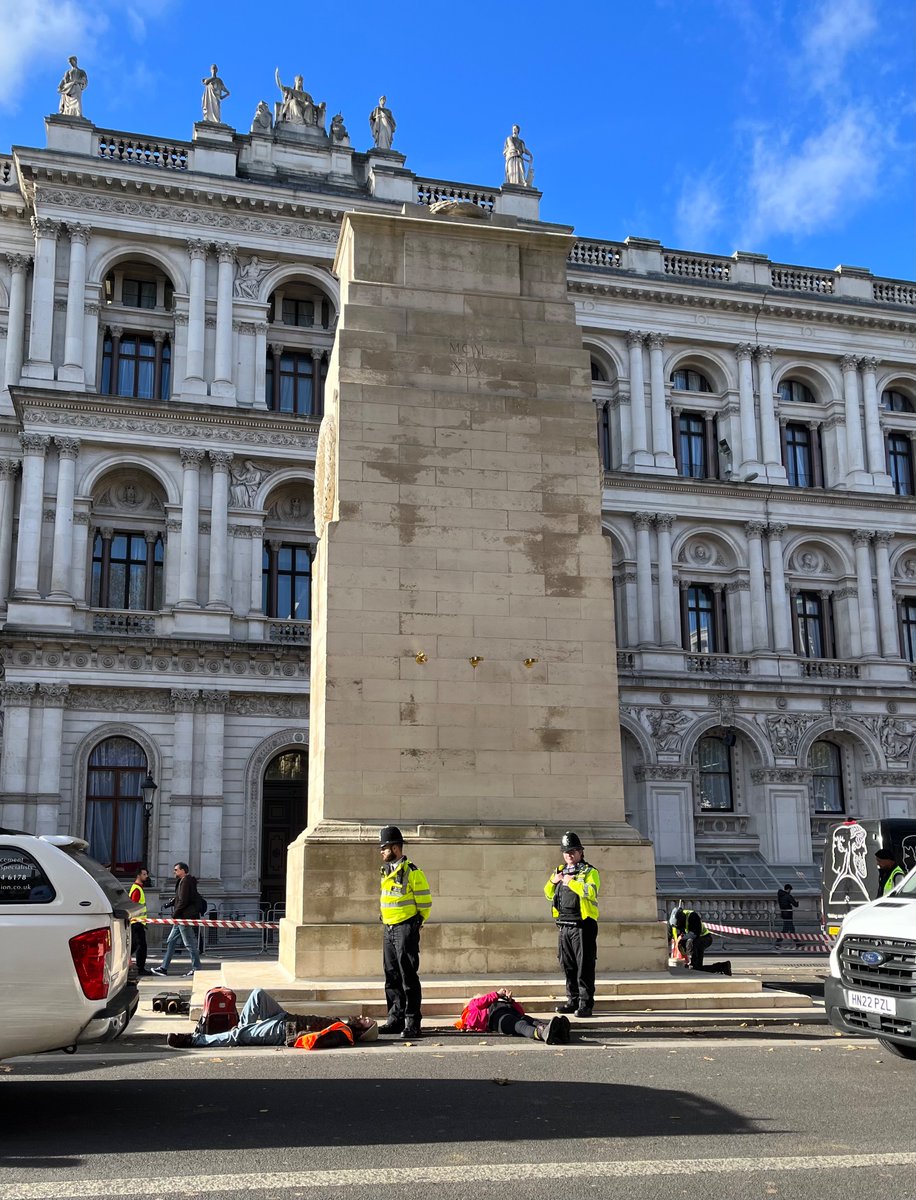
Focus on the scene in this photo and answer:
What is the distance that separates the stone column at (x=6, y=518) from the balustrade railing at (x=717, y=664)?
70.4 feet

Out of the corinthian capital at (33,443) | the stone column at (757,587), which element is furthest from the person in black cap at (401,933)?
the stone column at (757,587)

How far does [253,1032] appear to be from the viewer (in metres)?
11.2

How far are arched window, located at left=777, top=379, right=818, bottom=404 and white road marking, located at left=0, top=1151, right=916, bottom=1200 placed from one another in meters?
41.8

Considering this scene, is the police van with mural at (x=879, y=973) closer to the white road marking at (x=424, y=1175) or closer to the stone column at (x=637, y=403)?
the white road marking at (x=424, y=1175)

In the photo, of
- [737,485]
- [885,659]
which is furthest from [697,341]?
[885,659]

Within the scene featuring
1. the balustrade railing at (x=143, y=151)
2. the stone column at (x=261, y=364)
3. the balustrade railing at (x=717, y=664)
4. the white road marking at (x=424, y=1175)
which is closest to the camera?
the white road marking at (x=424, y=1175)

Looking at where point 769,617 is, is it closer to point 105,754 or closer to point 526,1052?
point 105,754

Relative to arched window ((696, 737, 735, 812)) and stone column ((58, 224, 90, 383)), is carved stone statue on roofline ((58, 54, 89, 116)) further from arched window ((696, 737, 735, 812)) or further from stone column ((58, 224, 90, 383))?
arched window ((696, 737, 735, 812))

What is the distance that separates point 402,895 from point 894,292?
42133 mm

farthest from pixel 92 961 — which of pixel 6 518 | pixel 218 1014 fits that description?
pixel 6 518

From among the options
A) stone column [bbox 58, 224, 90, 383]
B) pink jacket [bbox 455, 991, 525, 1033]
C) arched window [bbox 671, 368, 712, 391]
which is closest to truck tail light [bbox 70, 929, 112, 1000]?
pink jacket [bbox 455, 991, 525, 1033]

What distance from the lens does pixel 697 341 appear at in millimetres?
44625

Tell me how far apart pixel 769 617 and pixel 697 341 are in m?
10.2

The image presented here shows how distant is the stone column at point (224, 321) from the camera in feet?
Result: 124
